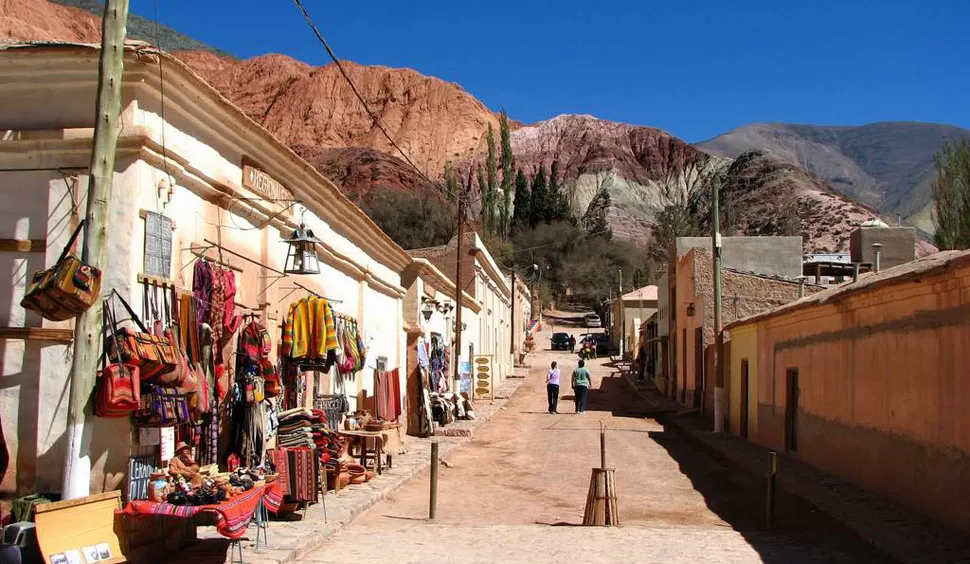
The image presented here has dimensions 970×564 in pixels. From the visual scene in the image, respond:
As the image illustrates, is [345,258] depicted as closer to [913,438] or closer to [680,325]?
[913,438]

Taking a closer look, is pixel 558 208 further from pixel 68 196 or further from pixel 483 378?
pixel 68 196

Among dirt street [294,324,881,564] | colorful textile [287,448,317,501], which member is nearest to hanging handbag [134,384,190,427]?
dirt street [294,324,881,564]

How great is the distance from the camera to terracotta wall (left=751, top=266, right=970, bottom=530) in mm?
9883

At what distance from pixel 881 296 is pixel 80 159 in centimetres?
956

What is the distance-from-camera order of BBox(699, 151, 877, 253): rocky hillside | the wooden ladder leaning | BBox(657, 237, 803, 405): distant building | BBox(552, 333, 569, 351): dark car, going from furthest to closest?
BBox(699, 151, 877, 253): rocky hillside < BBox(552, 333, 569, 351): dark car < BBox(657, 237, 803, 405): distant building < the wooden ladder leaning

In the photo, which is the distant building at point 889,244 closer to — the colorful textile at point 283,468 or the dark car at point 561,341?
Answer: the colorful textile at point 283,468

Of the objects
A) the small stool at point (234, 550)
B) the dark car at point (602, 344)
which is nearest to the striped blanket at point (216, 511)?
the small stool at point (234, 550)

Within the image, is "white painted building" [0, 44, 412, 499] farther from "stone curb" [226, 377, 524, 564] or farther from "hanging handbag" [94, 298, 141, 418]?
"stone curb" [226, 377, 524, 564]

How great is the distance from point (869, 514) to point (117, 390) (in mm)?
8291

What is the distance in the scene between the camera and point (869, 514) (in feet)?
36.2

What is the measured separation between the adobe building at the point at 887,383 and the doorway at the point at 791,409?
0.02m

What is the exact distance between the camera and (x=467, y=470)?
16656mm

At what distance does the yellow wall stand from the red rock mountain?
95274 mm

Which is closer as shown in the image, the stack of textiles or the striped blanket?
the striped blanket
